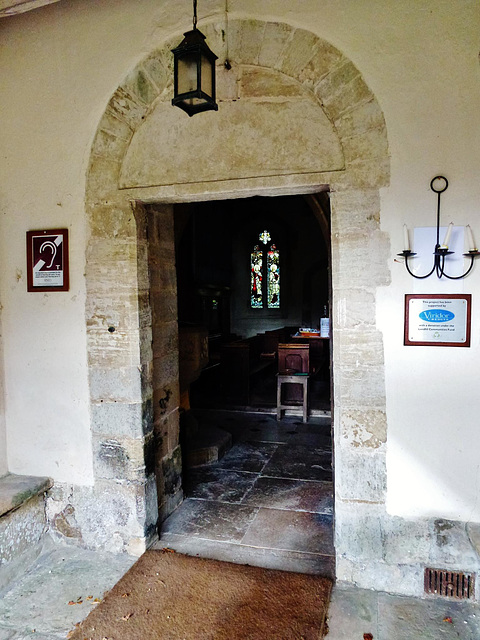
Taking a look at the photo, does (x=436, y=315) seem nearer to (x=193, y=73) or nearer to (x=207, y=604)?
(x=193, y=73)

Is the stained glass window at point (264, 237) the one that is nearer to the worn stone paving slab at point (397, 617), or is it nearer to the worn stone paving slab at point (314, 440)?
the worn stone paving slab at point (314, 440)

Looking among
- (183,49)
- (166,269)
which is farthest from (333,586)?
(183,49)

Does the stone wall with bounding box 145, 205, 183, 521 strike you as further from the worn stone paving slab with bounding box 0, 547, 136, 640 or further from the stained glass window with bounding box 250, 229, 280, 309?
the stained glass window with bounding box 250, 229, 280, 309

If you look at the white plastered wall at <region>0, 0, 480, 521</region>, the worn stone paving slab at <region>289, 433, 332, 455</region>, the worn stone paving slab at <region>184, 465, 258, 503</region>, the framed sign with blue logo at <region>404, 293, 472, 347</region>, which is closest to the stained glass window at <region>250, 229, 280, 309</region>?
the worn stone paving slab at <region>289, 433, 332, 455</region>

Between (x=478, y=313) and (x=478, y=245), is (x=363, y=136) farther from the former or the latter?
(x=478, y=313)

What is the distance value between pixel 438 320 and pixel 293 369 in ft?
12.5

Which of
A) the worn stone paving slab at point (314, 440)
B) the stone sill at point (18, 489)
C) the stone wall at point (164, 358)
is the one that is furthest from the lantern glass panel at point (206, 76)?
the worn stone paving slab at point (314, 440)

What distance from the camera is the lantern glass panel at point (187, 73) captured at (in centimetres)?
193

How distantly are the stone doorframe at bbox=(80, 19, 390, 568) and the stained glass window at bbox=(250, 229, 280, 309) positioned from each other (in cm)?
983

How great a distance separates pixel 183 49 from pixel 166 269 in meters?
1.53

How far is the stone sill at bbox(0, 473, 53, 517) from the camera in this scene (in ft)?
8.70

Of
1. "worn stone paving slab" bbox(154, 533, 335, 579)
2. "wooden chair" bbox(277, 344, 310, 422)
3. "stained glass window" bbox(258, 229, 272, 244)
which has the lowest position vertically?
"worn stone paving slab" bbox(154, 533, 335, 579)

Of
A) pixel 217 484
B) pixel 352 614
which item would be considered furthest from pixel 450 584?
pixel 217 484

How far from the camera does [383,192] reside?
238 cm
